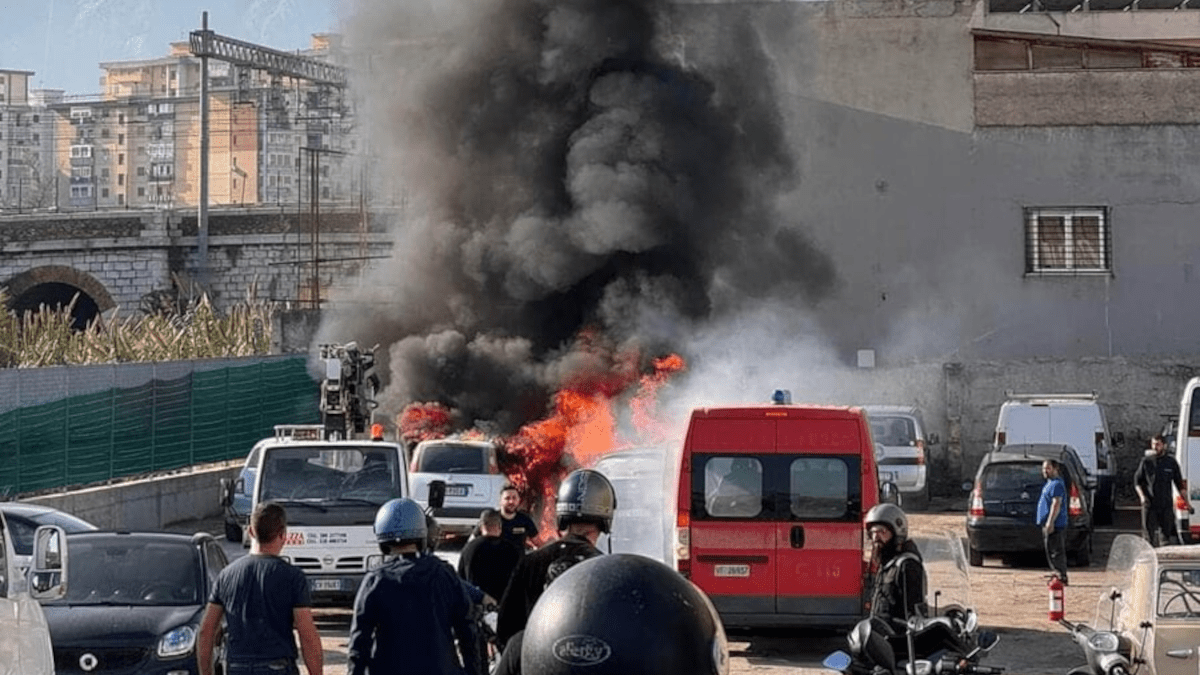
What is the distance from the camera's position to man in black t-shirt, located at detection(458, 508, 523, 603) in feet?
37.9

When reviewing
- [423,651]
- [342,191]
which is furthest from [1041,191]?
[342,191]

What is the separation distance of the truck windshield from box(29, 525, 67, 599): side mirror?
35.7 ft

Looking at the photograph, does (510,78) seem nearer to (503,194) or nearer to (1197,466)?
(503,194)

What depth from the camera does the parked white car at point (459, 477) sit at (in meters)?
25.2

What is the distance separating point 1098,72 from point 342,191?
40451 mm

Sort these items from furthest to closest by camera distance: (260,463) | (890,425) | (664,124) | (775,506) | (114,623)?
(664,124) → (890,425) → (260,463) → (775,506) → (114,623)

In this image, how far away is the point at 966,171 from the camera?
118ft

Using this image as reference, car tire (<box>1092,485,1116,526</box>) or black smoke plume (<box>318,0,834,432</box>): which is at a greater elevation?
black smoke plume (<box>318,0,834,432</box>)

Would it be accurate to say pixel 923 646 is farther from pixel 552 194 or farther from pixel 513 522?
pixel 552 194

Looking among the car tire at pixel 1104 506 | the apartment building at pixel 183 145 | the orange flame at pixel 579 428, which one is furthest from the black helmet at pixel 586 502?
the apartment building at pixel 183 145

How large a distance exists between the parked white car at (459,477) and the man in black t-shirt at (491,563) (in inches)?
507

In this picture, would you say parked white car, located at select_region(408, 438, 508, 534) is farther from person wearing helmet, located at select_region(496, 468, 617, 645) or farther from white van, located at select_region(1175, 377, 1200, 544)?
person wearing helmet, located at select_region(496, 468, 617, 645)

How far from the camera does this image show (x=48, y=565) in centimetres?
848

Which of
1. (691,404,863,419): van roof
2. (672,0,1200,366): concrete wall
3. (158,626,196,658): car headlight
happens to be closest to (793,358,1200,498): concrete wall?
(672,0,1200,366): concrete wall
